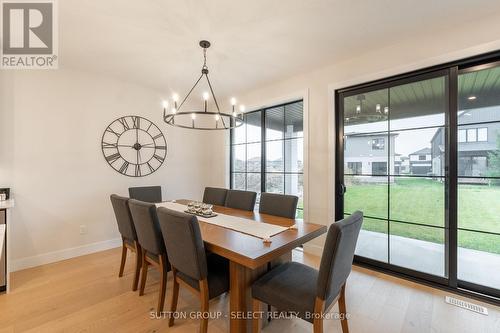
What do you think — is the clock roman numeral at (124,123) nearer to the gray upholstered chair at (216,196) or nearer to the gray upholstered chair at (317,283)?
the gray upholstered chair at (216,196)

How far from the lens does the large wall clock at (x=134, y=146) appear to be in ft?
11.2

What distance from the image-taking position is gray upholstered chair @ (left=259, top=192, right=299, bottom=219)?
2.38m

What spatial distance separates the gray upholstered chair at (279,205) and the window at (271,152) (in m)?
0.93

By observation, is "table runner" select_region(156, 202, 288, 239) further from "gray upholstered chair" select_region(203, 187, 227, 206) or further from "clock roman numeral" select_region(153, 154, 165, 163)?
"clock roman numeral" select_region(153, 154, 165, 163)

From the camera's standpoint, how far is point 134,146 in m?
3.60

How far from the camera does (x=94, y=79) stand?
326cm

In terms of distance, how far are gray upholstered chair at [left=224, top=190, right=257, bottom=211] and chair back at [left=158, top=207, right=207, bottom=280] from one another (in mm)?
1270

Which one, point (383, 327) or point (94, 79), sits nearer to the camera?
point (383, 327)

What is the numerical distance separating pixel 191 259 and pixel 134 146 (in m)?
2.74

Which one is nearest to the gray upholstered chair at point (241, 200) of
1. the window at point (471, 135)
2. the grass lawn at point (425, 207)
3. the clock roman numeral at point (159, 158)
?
the grass lawn at point (425, 207)

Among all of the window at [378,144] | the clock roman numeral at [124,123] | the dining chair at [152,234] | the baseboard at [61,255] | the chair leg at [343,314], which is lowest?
the baseboard at [61,255]

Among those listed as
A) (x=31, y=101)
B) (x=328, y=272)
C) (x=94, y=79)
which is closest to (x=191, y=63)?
(x=94, y=79)

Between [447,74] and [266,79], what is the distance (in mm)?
2157

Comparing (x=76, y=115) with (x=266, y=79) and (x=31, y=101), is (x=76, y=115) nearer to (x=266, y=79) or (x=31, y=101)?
(x=31, y=101)
